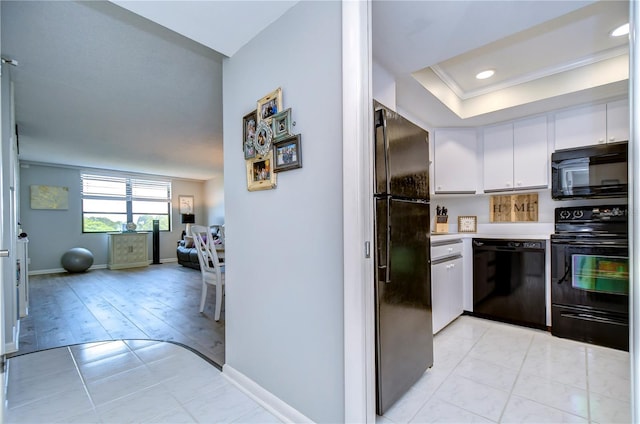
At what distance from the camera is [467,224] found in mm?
3660

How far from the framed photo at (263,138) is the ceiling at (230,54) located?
61 cm

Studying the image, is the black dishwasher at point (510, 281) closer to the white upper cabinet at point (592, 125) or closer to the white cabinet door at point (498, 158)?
the white cabinet door at point (498, 158)

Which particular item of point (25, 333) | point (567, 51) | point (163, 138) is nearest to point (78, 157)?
point (163, 138)

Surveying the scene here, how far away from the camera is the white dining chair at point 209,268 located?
3264 millimetres

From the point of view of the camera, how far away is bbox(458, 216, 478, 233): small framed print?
142 inches

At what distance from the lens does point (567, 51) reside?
2.41 meters

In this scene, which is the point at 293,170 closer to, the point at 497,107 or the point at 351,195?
the point at 351,195

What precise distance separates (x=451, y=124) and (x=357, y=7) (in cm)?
246

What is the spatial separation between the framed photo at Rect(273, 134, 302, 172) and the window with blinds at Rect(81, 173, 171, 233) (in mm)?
7244

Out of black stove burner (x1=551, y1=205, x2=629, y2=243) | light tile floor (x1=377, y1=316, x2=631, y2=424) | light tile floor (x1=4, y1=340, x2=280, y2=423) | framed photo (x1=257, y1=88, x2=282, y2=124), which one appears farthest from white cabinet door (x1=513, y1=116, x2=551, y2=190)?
light tile floor (x1=4, y1=340, x2=280, y2=423)

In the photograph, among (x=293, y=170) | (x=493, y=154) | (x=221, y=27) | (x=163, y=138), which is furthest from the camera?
(x=163, y=138)

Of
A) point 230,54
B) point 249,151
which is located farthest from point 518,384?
point 230,54

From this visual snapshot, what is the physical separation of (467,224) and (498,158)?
87cm

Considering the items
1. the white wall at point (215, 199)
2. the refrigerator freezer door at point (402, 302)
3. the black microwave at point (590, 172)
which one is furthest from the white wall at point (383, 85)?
the white wall at point (215, 199)
